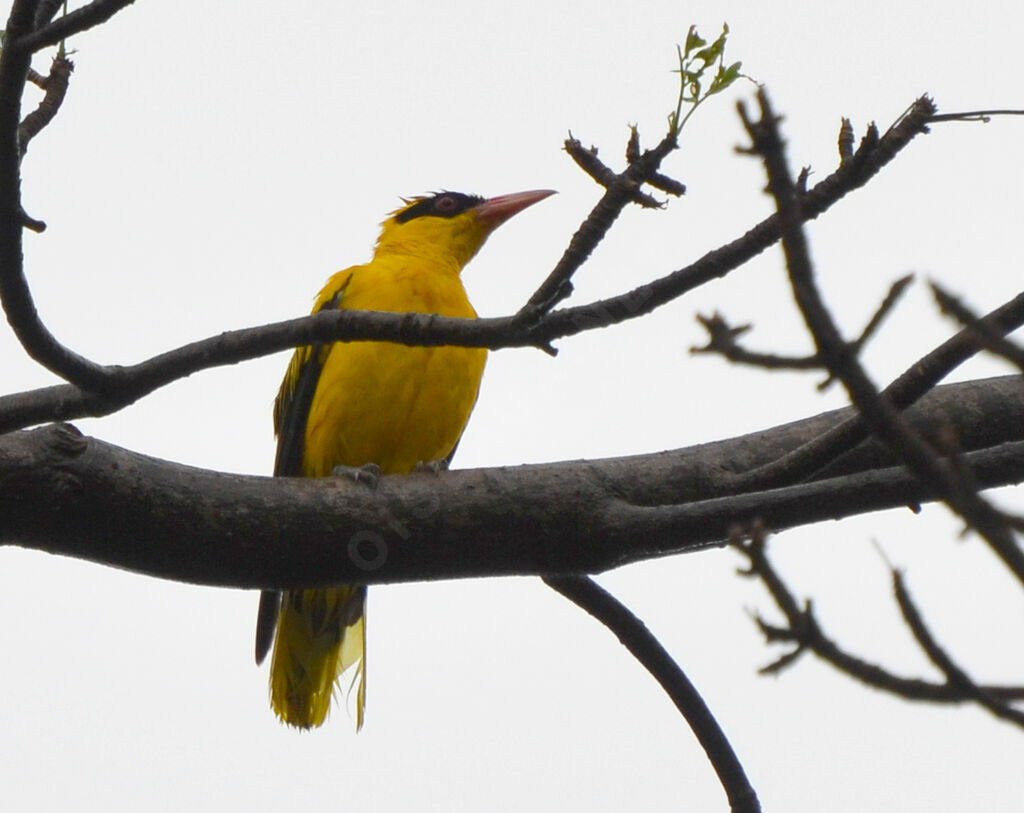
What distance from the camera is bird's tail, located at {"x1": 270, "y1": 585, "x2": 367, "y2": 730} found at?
612 cm

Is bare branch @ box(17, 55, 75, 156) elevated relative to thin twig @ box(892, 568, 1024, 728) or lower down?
elevated

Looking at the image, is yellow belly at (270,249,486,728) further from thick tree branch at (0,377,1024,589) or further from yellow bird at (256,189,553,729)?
thick tree branch at (0,377,1024,589)

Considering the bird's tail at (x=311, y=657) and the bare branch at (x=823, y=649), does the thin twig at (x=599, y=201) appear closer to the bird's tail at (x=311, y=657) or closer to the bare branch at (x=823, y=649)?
the bare branch at (x=823, y=649)

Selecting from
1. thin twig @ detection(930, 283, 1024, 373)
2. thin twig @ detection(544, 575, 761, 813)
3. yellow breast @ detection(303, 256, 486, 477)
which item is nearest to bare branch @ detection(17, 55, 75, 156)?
thin twig @ detection(544, 575, 761, 813)

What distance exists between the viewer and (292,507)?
11.5ft

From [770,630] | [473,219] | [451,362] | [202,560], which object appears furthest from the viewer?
[473,219]

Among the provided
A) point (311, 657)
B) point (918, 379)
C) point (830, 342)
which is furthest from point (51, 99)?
point (311, 657)

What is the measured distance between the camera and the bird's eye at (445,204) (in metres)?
7.30

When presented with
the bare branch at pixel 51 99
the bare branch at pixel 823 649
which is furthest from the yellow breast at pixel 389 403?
the bare branch at pixel 823 649

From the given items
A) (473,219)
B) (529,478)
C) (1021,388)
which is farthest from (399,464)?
(1021,388)

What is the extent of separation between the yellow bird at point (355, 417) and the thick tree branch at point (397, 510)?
1.74 metres

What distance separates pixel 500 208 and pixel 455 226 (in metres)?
0.26

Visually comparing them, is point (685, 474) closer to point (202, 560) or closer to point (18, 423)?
point (202, 560)

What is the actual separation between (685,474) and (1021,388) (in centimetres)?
104
